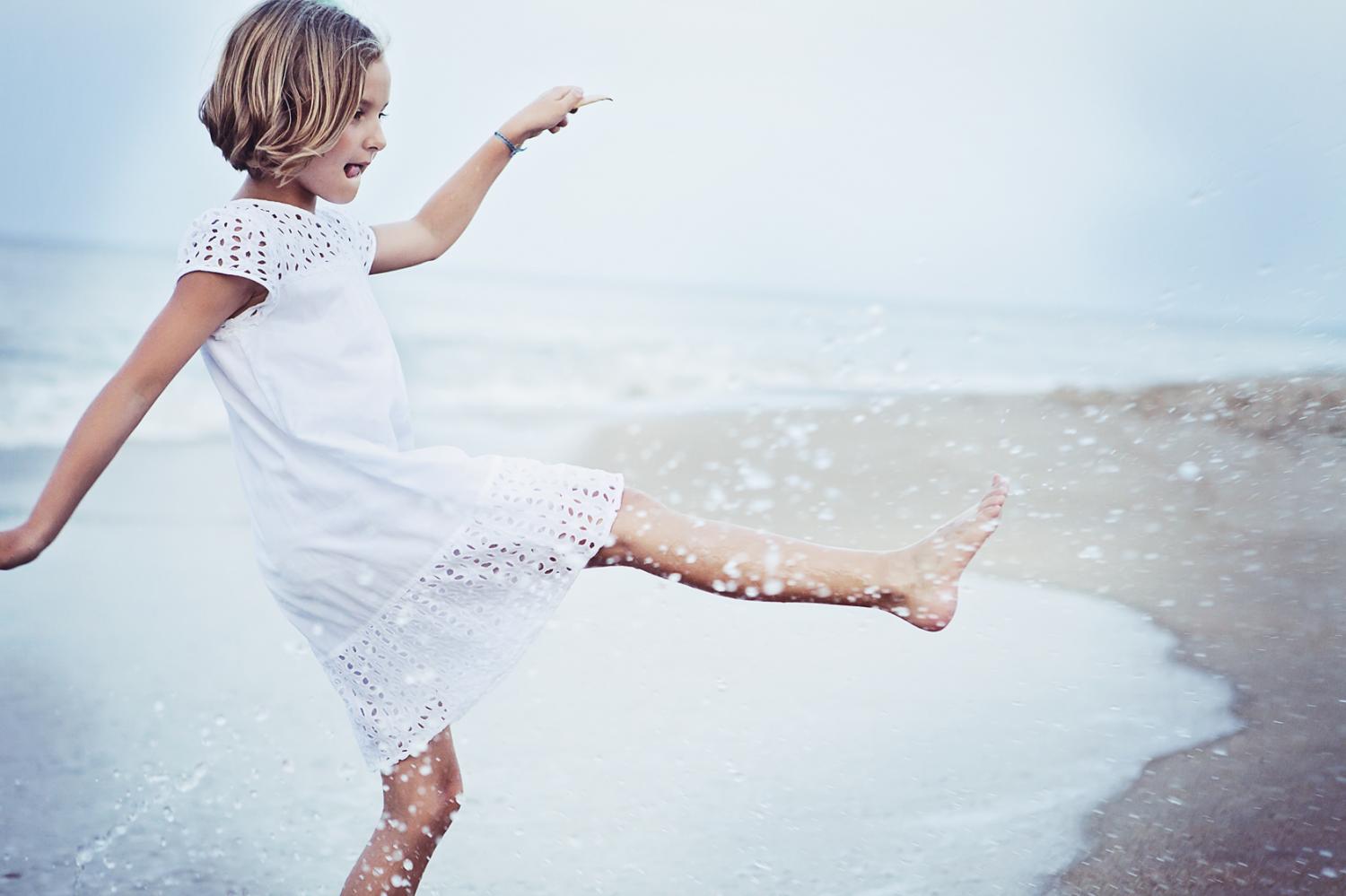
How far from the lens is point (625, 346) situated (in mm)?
11922

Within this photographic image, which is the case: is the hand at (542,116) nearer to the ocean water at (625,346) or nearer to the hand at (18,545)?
the hand at (18,545)

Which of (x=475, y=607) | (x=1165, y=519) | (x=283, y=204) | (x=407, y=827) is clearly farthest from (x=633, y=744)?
(x=1165, y=519)

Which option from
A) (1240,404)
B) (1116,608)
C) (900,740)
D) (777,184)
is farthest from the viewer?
(777,184)

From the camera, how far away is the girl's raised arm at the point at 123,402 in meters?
1.43

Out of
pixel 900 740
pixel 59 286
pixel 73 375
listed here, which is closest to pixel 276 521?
pixel 900 740

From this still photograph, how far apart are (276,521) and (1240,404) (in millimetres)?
7176

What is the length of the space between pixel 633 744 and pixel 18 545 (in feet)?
4.42

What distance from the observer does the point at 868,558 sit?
5.37 feet

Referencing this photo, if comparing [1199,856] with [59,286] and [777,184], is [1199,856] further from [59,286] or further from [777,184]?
[777,184]

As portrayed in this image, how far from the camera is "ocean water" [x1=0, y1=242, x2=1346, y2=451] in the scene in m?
8.45

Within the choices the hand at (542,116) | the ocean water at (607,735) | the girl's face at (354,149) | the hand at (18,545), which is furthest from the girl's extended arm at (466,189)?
the ocean water at (607,735)

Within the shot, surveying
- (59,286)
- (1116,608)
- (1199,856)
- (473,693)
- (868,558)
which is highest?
(868,558)

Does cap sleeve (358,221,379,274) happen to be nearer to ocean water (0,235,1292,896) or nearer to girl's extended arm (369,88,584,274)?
girl's extended arm (369,88,584,274)

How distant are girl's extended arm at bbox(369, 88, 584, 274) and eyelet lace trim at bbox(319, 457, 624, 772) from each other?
53 cm
